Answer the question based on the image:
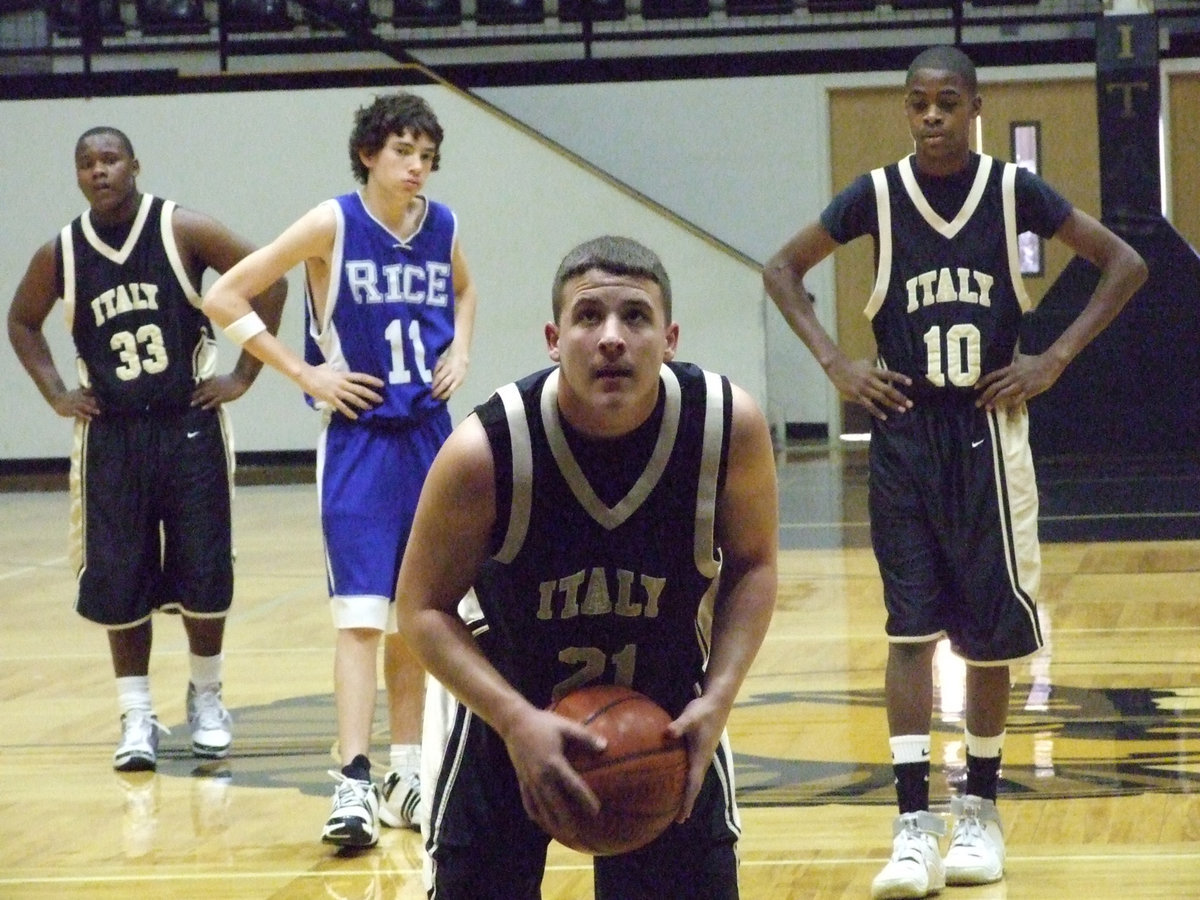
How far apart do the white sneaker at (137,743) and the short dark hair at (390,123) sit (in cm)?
175

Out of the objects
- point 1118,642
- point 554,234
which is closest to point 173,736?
point 1118,642

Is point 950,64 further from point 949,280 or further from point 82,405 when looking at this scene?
point 82,405

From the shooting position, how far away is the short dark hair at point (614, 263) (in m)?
2.64

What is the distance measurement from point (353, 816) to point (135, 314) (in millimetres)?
1791

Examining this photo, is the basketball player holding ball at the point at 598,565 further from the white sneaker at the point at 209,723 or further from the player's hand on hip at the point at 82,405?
the player's hand on hip at the point at 82,405

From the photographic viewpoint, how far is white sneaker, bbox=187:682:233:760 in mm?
5422

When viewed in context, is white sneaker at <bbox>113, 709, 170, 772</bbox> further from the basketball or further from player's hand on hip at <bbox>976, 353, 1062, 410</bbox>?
the basketball

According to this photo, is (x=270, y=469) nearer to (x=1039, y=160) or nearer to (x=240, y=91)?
(x=240, y=91)

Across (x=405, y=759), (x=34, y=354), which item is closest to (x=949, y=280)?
(x=405, y=759)

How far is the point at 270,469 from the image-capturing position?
15383 mm

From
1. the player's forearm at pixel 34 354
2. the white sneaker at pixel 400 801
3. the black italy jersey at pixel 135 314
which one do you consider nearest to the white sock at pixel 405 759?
the white sneaker at pixel 400 801

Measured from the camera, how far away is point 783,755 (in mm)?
5160

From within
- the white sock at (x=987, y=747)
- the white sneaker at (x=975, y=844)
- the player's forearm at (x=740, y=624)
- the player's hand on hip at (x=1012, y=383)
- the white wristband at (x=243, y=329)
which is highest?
the white wristband at (x=243, y=329)

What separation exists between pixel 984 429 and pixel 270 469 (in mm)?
11818
